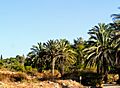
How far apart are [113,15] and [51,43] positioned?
132 feet

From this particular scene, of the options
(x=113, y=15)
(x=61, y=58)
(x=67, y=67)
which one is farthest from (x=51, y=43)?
(x=113, y=15)

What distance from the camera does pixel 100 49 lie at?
66312 mm

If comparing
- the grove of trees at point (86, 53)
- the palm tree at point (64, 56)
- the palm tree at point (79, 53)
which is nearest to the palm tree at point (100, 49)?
the grove of trees at point (86, 53)

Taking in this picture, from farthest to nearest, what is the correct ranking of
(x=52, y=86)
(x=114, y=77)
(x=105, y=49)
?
(x=114, y=77) < (x=105, y=49) < (x=52, y=86)

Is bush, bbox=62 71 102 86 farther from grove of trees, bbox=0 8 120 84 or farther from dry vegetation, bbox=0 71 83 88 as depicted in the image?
dry vegetation, bbox=0 71 83 88

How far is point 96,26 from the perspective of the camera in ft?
219

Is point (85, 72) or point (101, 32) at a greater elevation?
point (101, 32)

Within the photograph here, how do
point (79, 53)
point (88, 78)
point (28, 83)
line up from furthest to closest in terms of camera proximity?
point (79, 53)
point (88, 78)
point (28, 83)

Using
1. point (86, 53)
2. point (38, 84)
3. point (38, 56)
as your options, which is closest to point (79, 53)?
point (38, 56)

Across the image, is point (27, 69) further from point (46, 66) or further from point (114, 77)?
point (114, 77)

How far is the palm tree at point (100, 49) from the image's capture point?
215 feet

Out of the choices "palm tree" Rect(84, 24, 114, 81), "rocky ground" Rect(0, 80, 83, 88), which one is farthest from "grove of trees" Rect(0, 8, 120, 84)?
"rocky ground" Rect(0, 80, 83, 88)

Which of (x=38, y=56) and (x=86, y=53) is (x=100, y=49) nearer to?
(x=86, y=53)

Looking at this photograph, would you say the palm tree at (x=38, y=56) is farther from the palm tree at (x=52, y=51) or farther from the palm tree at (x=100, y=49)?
the palm tree at (x=100, y=49)
